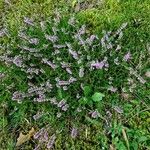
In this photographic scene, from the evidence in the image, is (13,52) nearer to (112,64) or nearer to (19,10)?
(19,10)

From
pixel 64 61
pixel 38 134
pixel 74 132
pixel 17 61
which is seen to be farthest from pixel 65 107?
pixel 17 61

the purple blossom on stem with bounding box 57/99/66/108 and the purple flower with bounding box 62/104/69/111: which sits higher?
the purple blossom on stem with bounding box 57/99/66/108

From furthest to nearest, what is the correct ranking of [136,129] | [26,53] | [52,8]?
[52,8]
[26,53]
[136,129]

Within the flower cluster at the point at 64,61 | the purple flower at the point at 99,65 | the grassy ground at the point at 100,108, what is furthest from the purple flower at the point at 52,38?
the purple flower at the point at 99,65

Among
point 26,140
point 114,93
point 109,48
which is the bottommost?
point 26,140

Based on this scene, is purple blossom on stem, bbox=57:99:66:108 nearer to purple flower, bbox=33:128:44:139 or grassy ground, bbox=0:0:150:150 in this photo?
grassy ground, bbox=0:0:150:150

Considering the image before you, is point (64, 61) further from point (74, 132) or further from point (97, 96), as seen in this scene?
point (74, 132)

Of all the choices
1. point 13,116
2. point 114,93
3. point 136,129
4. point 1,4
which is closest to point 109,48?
point 114,93

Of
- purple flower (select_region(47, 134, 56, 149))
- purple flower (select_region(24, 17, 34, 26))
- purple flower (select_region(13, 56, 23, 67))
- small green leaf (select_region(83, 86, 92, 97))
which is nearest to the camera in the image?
purple flower (select_region(47, 134, 56, 149))

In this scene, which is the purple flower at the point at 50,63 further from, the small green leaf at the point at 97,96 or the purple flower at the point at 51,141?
the purple flower at the point at 51,141

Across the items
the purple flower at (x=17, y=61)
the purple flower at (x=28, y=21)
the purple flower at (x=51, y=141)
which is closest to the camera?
the purple flower at (x=51, y=141)

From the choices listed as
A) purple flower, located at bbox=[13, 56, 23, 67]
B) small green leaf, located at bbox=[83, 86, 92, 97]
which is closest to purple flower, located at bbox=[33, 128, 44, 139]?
small green leaf, located at bbox=[83, 86, 92, 97]
